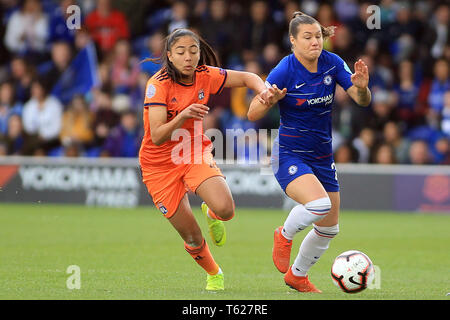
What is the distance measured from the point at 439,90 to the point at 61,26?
26.8 ft

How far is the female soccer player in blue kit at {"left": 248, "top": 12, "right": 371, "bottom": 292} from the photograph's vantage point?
7379mm

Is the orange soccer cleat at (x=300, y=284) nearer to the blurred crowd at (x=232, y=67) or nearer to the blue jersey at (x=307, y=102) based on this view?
the blue jersey at (x=307, y=102)

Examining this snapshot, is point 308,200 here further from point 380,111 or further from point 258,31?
point 258,31

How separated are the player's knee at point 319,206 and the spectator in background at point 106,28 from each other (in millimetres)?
12086

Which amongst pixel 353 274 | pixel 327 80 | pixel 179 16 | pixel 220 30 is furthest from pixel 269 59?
pixel 353 274

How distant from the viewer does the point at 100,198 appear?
16781mm

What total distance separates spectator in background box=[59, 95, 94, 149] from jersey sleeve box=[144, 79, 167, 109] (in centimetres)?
1014

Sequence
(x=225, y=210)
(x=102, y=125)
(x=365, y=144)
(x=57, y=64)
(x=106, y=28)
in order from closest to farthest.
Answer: (x=225, y=210)
(x=365, y=144)
(x=102, y=125)
(x=57, y=64)
(x=106, y=28)

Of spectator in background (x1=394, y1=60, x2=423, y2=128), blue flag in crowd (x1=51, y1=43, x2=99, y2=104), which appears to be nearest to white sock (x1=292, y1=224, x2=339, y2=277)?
spectator in background (x1=394, y1=60, x2=423, y2=128)

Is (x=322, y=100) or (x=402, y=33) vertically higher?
(x=402, y=33)

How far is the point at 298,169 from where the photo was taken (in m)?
7.46

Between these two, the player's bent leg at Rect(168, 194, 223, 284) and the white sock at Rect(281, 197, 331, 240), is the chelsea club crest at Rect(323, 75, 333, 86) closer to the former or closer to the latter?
the white sock at Rect(281, 197, 331, 240)
